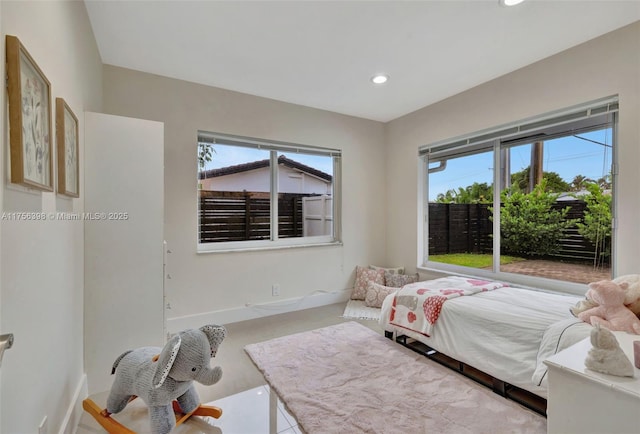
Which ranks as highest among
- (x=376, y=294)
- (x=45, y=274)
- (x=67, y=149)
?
(x=67, y=149)

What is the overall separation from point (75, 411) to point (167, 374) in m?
0.71

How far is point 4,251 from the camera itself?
3.02 ft

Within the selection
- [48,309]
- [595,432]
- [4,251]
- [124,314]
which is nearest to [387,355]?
[595,432]

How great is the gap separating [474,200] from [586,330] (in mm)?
2035

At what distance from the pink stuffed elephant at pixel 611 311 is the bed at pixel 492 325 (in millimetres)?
87

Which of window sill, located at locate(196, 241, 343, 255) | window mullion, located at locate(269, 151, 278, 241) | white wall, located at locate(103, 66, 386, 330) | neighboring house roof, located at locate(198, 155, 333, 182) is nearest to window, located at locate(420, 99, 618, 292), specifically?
white wall, located at locate(103, 66, 386, 330)

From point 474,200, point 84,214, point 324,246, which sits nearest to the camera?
point 84,214

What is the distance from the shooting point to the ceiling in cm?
195

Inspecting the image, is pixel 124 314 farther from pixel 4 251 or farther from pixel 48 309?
pixel 4 251

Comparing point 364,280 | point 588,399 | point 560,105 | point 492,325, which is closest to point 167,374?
point 588,399

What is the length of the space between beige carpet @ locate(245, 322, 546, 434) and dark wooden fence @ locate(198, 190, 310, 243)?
1231 mm

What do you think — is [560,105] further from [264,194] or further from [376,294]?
[264,194]

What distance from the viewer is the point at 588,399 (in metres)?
1.01

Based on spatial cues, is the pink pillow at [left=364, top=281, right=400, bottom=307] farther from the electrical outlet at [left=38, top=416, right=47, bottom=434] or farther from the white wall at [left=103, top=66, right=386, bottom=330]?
the electrical outlet at [left=38, top=416, right=47, bottom=434]
